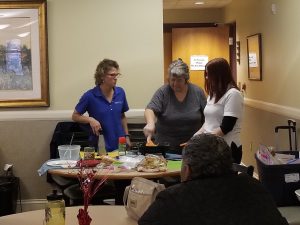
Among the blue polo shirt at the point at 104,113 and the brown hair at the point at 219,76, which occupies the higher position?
the brown hair at the point at 219,76

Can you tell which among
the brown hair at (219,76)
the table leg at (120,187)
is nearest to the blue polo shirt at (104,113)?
the table leg at (120,187)

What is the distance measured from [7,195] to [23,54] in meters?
1.33

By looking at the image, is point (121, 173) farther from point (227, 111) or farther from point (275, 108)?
point (275, 108)

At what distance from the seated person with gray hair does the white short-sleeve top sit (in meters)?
1.65

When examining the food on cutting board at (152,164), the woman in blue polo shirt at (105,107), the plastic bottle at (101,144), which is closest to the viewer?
the food on cutting board at (152,164)

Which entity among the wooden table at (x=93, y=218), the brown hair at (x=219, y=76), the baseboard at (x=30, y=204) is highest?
the brown hair at (x=219, y=76)

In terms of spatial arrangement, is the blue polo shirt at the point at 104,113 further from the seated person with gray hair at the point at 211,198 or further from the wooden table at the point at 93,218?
the seated person with gray hair at the point at 211,198

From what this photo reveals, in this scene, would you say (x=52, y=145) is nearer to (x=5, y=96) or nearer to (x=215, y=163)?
(x=5, y=96)

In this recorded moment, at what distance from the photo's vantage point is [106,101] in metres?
3.80

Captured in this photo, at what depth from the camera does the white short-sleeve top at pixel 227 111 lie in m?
3.22

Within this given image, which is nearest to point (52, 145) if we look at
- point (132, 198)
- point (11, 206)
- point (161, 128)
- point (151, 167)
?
point (11, 206)

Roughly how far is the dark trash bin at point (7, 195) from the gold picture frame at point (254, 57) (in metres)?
2.99

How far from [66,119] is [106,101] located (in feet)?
2.59

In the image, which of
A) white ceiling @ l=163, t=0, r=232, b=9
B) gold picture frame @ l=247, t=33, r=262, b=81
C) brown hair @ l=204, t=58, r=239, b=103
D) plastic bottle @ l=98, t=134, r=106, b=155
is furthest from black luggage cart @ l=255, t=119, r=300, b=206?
white ceiling @ l=163, t=0, r=232, b=9
